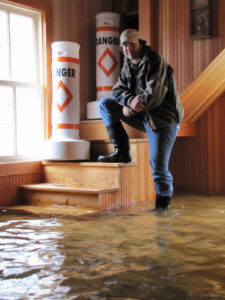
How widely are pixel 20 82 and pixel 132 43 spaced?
1404mm

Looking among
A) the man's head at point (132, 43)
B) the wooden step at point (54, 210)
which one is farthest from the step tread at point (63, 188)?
the man's head at point (132, 43)

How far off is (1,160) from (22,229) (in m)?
1.27

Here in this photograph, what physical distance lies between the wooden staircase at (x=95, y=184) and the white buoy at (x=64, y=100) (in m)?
0.16

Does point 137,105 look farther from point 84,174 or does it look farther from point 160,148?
point 84,174

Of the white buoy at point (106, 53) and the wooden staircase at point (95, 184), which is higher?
the white buoy at point (106, 53)

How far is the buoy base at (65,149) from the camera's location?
157 inches

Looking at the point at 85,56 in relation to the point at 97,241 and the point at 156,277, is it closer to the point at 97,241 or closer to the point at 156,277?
the point at 97,241

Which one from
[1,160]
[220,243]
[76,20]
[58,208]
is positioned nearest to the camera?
[220,243]

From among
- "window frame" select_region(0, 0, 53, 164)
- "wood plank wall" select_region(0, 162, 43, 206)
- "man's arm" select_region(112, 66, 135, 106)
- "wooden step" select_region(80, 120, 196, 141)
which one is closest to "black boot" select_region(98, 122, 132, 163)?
"man's arm" select_region(112, 66, 135, 106)

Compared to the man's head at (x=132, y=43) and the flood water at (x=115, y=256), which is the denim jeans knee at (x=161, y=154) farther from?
the man's head at (x=132, y=43)

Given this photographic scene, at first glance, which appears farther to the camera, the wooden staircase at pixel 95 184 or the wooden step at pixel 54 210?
the wooden staircase at pixel 95 184

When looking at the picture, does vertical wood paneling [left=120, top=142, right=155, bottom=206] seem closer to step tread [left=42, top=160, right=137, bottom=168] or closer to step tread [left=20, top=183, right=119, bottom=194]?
step tread [left=42, top=160, right=137, bottom=168]

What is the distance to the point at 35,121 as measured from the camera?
432 centimetres

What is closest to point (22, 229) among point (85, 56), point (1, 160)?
point (1, 160)
